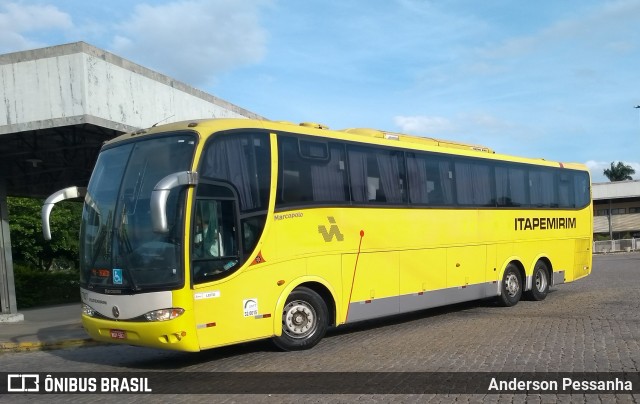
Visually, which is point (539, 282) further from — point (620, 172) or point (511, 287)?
point (620, 172)

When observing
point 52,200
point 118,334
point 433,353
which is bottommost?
point 433,353

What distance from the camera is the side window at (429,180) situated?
11.9 m

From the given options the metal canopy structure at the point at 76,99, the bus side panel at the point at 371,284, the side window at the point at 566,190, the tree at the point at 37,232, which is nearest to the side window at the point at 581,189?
the side window at the point at 566,190

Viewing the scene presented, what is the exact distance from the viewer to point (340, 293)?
10.2m

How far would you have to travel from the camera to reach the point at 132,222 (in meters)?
Answer: 8.21

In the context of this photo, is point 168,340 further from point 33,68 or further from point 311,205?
point 33,68

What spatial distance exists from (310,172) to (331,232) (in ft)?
3.44

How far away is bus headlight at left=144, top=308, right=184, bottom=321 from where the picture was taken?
794 centimetres

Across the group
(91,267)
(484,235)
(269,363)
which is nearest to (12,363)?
(91,267)

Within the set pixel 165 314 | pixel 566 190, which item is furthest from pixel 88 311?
pixel 566 190

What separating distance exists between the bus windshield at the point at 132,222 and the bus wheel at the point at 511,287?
28.8ft

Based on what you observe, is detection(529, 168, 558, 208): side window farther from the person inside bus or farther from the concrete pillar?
the concrete pillar

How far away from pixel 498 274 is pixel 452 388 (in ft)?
25.5

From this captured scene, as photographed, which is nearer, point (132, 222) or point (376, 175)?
point (132, 222)
